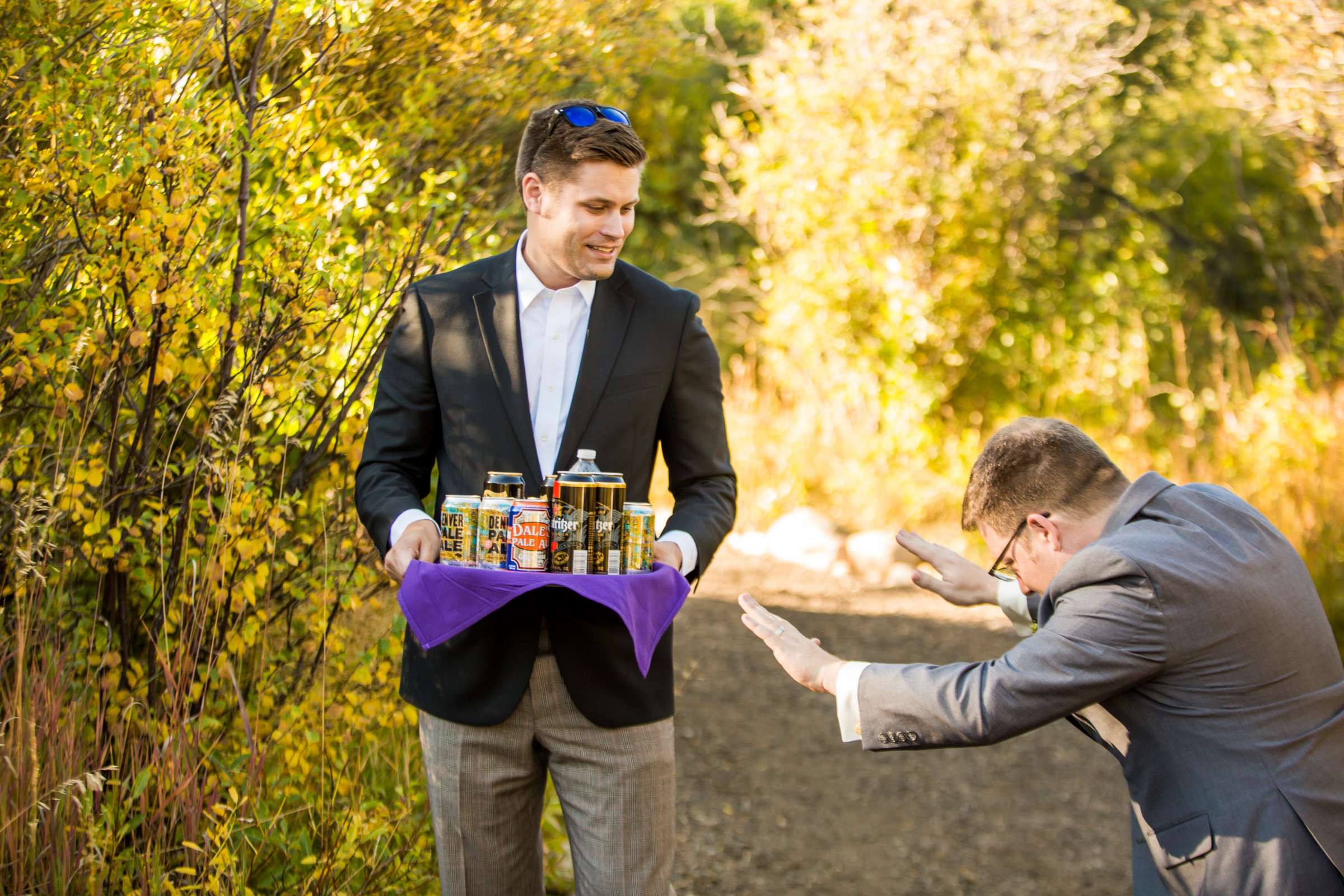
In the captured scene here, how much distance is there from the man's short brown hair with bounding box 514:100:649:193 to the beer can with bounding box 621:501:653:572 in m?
0.75

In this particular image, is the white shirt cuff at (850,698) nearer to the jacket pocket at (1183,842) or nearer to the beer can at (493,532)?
the jacket pocket at (1183,842)

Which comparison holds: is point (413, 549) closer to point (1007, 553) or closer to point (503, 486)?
point (503, 486)

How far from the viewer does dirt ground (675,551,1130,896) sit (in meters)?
4.84

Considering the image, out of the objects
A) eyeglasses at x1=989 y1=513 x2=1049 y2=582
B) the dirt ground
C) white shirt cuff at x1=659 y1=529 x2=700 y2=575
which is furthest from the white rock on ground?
white shirt cuff at x1=659 y1=529 x2=700 y2=575

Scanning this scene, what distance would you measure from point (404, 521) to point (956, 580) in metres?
1.43

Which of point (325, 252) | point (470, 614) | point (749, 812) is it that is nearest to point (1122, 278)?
point (749, 812)

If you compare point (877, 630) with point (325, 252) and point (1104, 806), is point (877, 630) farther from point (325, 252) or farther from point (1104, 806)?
point (325, 252)

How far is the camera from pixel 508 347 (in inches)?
105

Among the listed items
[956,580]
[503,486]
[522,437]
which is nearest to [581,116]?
[522,437]

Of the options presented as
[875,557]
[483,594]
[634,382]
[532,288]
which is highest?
[532,288]

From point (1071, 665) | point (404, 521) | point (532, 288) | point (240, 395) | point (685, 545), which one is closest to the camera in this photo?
point (1071, 665)

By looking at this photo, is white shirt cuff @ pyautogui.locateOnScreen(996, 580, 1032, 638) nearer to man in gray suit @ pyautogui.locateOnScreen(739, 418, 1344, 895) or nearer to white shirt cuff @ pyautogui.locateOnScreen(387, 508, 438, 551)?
man in gray suit @ pyautogui.locateOnScreen(739, 418, 1344, 895)

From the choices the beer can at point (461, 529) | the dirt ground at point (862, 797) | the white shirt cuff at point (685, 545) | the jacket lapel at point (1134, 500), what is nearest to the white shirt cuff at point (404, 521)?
the beer can at point (461, 529)

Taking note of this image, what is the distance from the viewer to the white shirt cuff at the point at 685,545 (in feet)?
8.60
